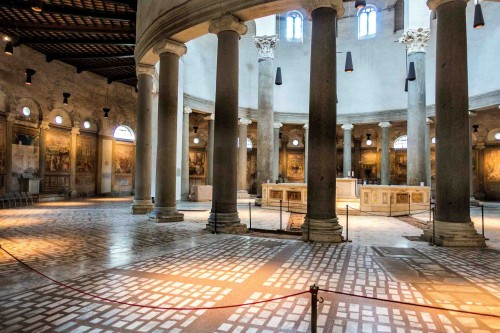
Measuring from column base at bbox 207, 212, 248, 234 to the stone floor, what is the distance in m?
0.47

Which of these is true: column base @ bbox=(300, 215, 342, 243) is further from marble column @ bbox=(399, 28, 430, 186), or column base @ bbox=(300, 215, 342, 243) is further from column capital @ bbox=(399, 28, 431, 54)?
column capital @ bbox=(399, 28, 431, 54)

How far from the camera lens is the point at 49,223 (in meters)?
11.3

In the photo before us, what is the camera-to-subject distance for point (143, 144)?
1362 cm

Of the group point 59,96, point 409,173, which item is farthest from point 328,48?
point 59,96

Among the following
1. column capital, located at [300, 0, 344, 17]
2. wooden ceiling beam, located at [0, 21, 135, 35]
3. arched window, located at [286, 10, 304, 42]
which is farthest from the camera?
arched window, located at [286, 10, 304, 42]

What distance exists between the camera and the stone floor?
3.74m

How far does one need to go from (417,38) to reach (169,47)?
15.5m

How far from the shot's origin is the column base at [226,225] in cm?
963

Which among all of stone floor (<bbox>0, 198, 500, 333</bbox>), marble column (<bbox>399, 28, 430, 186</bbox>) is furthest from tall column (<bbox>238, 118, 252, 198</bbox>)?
stone floor (<bbox>0, 198, 500, 333</bbox>)

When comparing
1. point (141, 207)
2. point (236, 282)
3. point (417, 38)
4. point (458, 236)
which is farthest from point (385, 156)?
point (236, 282)

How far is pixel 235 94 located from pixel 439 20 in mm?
5722

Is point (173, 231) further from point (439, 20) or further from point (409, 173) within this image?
point (409, 173)

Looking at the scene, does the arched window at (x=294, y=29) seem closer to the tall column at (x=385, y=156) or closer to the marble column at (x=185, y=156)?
the tall column at (x=385, y=156)

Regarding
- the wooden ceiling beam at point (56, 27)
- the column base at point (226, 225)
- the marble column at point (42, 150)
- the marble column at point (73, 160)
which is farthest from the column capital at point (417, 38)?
the marble column at point (42, 150)
